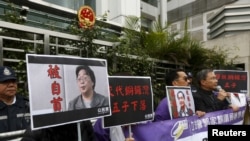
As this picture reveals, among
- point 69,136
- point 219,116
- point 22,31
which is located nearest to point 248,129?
point 219,116

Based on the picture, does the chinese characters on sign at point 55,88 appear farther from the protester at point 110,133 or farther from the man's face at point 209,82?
the man's face at point 209,82

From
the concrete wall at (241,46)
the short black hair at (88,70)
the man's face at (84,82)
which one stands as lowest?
the man's face at (84,82)

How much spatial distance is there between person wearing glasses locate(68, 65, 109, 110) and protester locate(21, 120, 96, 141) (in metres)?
0.17

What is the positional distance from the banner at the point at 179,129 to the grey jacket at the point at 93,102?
0.55 meters

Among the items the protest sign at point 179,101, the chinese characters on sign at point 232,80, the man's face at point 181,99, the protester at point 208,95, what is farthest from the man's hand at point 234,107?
the man's face at point 181,99

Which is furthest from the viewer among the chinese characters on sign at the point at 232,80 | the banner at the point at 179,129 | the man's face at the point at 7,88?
the chinese characters on sign at the point at 232,80

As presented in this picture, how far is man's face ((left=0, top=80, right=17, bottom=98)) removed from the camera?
11.1 ft

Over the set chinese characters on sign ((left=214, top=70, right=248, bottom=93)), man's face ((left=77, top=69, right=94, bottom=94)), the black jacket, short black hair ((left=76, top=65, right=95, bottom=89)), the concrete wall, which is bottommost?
the black jacket

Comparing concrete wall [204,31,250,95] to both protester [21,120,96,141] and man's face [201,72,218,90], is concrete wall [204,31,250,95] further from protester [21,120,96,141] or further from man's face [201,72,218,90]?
protester [21,120,96,141]

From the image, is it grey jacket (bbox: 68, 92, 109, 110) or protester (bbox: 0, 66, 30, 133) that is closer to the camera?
grey jacket (bbox: 68, 92, 109, 110)

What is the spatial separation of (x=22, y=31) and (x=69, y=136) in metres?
3.55

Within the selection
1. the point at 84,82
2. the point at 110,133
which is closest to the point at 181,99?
the point at 110,133

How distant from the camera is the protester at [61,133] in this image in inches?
93.4

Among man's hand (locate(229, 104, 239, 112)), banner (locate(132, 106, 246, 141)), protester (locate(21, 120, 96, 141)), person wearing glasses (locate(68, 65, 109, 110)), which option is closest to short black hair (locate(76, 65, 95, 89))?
person wearing glasses (locate(68, 65, 109, 110))
